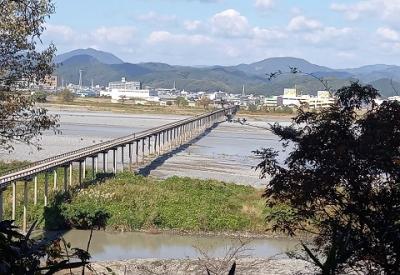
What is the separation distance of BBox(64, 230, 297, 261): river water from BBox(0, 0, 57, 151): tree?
9307 mm

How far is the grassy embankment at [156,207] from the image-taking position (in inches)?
1069

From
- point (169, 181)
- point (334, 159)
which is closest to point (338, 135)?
point (334, 159)

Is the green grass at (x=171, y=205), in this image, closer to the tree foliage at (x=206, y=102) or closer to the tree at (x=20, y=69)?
the tree foliage at (x=206, y=102)

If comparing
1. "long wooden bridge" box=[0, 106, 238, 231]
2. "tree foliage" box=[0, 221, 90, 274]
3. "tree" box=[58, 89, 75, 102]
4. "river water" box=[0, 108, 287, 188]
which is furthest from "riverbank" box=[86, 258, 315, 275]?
"tree" box=[58, 89, 75, 102]

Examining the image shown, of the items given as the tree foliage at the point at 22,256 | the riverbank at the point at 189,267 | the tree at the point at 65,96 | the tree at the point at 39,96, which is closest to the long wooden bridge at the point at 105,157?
the tree at the point at 39,96

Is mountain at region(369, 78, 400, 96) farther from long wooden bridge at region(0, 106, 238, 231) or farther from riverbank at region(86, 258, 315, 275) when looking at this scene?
riverbank at region(86, 258, 315, 275)

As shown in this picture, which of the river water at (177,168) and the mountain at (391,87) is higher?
the mountain at (391,87)

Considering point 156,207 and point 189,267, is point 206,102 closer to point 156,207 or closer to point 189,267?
point 156,207

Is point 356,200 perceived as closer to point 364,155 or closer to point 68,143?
point 364,155

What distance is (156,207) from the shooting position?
29469 millimetres

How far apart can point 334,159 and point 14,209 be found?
838 inches

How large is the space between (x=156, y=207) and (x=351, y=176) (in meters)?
22.5

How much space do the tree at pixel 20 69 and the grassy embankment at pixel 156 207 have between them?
510 inches

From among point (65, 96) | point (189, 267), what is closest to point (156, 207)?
point (189, 267)
